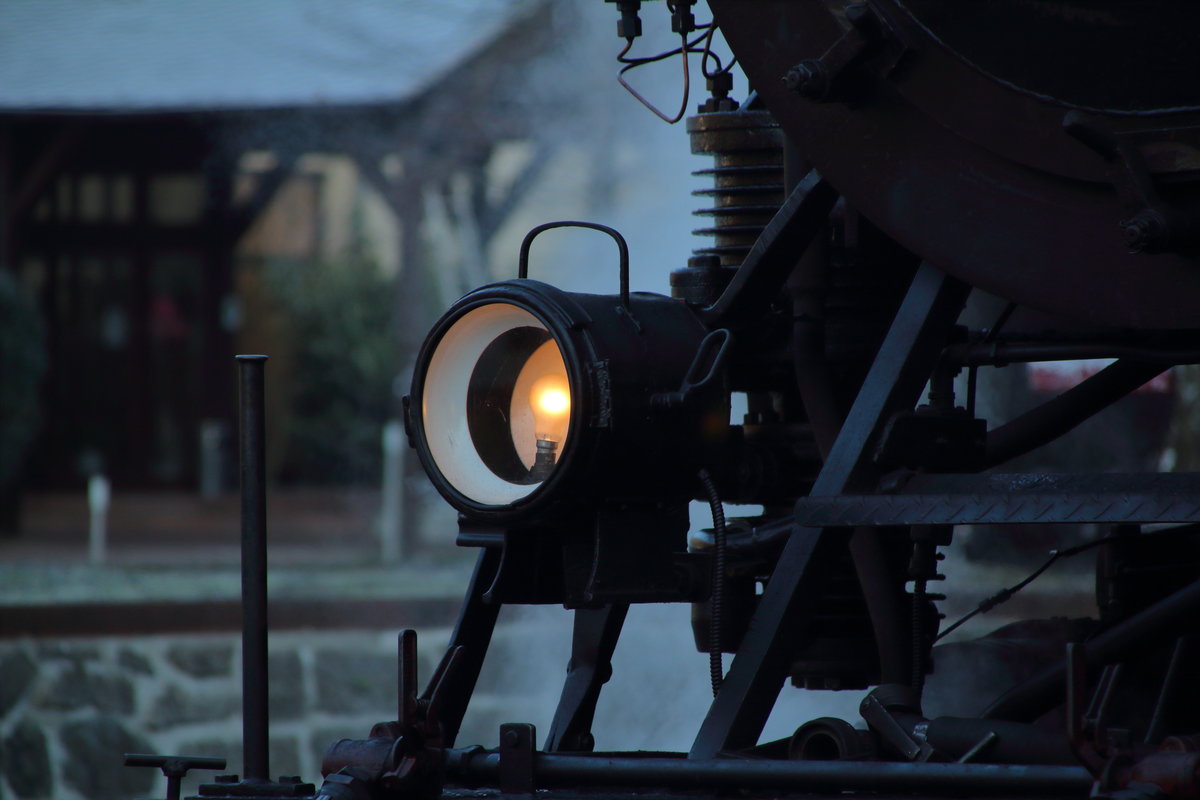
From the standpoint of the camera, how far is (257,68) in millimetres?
14664

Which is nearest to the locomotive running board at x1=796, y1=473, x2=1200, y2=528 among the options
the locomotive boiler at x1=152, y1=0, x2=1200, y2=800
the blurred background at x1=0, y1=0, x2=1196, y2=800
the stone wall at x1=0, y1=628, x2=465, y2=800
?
the locomotive boiler at x1=152, y1=0, x2=1200, y2=800

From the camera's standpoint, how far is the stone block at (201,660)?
27.9 feet

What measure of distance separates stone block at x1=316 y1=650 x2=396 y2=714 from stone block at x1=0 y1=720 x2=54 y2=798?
1.28m

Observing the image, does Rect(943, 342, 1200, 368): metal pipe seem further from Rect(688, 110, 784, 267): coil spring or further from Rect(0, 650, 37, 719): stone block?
Rect(0, 650, 37, 719): stone block

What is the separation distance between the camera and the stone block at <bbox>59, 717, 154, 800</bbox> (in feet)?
27.3

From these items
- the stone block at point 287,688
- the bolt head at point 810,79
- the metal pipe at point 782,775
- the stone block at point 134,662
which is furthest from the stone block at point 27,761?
the bolt head at point 810,79

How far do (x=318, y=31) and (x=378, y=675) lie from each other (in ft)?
26.2

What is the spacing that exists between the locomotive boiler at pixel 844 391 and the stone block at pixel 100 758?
21.4 feet

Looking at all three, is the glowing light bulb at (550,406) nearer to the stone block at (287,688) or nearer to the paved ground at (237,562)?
the paved ground at (237,562)

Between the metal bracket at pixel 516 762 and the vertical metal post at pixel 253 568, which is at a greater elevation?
the vertical metal post at pixel 253 568

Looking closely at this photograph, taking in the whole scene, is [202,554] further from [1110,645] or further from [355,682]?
[1110,645]

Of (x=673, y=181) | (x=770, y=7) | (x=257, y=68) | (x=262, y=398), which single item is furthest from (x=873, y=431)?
(x=257, y=68)

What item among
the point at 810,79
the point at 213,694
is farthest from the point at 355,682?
the point at 810,79

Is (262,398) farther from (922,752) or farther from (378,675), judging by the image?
(378,675)
